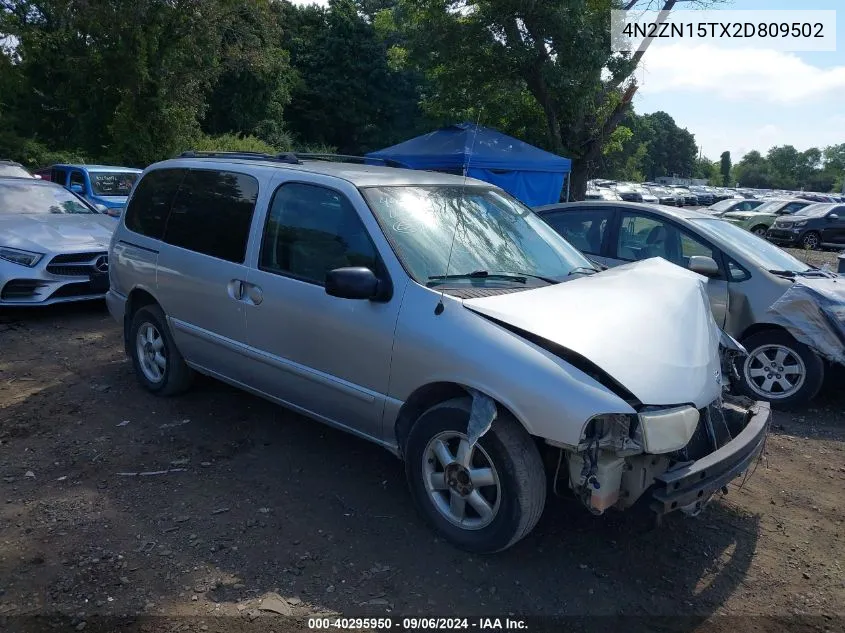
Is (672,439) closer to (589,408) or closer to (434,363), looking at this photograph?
(589,408)

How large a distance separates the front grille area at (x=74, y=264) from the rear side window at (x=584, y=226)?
513cm

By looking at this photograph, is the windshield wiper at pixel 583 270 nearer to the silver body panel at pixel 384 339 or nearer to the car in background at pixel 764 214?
the silver body panel at pixel 384 339

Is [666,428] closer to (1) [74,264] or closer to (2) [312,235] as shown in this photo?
(2) [312,235]

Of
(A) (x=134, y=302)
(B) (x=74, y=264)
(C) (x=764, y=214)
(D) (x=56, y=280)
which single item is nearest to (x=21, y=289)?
(D) (x=56, y=280)

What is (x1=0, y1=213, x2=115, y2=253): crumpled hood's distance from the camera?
25.1 ft

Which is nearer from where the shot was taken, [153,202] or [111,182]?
[153,202]

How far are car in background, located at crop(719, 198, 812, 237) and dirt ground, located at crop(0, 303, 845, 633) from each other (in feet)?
66.8

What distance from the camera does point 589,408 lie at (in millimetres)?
2875

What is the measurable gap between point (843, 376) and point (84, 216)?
8.72 m

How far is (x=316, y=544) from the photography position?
11.2ft

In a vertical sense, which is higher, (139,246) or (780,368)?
(139,246)

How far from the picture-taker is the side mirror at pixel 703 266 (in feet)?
18.3

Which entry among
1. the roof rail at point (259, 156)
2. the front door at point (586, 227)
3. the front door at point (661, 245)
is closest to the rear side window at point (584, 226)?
the front door at point (586, 227)

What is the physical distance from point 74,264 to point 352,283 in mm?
5631
